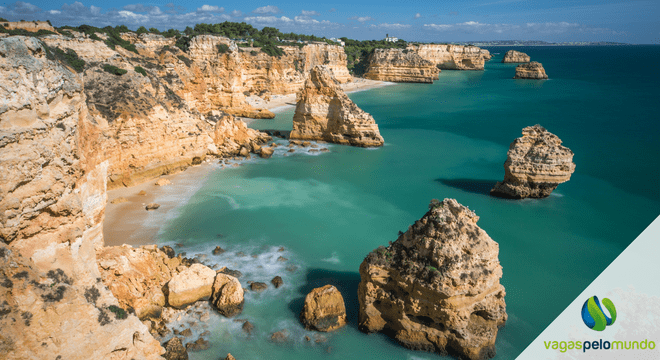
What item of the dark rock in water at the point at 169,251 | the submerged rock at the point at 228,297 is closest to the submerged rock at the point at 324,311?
the submerged rock at the point at 228,297

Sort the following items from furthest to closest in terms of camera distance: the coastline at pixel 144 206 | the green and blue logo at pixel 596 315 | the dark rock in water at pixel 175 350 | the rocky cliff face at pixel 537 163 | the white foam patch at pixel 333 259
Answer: the rocky cliff face at pixel 537 163 < the coastline at pixel 144 206 < the white foam patch at pixel 333 259 < the green and blue logo at pixel 596 315 < the dark rock in water at pixel 175 350

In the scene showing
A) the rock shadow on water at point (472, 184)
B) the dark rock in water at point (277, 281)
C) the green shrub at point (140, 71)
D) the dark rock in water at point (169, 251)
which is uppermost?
the green shrub at point (140, 71)

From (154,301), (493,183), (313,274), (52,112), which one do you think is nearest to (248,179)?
(313,274)

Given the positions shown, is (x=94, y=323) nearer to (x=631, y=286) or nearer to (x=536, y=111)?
(x=631, y=286)

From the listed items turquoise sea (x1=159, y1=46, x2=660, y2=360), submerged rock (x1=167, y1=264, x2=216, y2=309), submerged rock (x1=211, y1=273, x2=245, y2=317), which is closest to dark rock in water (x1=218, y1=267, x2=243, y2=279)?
turquoise sea (x1=159, y1=46, x2=660, y2=360)

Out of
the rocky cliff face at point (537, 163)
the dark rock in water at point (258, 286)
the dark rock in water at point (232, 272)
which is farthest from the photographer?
the rocky cliff face at point (537, 163)

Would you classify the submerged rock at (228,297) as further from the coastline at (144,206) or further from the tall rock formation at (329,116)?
the tall rock formation at (329,116)

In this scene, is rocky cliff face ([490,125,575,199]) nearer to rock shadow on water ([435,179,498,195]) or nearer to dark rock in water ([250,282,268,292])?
rock shadow on water ([435,179,498,195])

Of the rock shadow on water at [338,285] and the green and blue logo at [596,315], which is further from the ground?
the rock shadow on water at [338,285]
